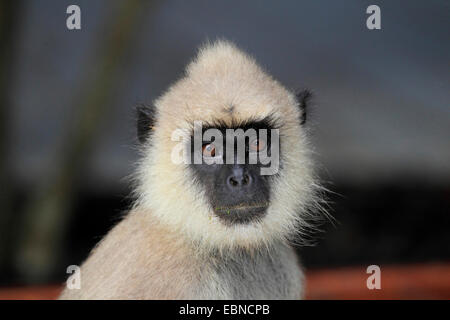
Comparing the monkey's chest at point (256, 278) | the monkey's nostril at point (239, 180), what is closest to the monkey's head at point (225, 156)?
the monkey's nostril at point (239, 180)

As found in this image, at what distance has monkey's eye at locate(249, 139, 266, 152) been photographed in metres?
2.35

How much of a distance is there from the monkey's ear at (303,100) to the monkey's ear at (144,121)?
2.17 feet

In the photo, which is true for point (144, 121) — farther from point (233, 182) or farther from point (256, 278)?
point (256, 278)

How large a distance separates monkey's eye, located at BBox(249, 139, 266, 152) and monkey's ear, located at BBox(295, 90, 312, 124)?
365 mm

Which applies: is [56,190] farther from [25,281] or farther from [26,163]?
[26,163]

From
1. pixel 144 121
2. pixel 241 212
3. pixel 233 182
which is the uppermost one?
pixel 144 121

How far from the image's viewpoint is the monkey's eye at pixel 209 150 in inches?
93.3

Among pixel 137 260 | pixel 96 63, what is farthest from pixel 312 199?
pixel 96 63

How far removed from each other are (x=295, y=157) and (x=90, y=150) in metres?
3.09

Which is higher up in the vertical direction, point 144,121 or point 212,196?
point 144,121

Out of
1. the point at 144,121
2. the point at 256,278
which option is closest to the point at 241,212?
Answer: the point at 256,278

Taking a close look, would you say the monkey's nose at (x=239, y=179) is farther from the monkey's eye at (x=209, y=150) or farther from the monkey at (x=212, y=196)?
the monkey's eye at (x=209, y=150)

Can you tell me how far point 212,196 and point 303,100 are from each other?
27.0 inches

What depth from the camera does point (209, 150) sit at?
2379 mm
